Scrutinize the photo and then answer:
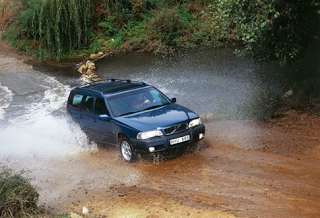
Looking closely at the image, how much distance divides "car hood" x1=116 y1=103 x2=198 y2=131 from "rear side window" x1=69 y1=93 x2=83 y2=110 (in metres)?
2.00

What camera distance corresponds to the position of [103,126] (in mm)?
10562

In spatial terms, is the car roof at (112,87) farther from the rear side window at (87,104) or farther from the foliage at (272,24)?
the foliage at (272,24)

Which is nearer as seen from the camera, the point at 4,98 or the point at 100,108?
the point at 100,108

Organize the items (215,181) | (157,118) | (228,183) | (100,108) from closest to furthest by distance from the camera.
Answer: (228,183) < (215,181) < (157,118) < (100,108)

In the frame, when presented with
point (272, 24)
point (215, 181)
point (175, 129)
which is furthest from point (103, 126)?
point (272, 24)

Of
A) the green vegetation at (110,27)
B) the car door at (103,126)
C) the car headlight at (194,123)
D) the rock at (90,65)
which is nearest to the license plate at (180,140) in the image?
the car headlight at (194,123)

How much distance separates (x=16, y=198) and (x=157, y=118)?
13.1 ft

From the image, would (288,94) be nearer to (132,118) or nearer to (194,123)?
(194,123)

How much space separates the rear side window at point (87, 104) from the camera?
11166 mm

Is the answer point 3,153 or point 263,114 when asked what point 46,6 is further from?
point 263,114

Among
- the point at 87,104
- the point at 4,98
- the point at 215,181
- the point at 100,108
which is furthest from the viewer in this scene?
the point at 4,98

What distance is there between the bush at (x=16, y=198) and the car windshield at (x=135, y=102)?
3.65 meters

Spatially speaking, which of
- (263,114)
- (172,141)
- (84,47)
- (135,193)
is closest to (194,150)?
(172,141)

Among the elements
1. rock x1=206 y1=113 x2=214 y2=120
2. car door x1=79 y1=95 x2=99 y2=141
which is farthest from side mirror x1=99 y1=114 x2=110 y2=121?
rock x1=206 y1=113 x2=214 y2=120
